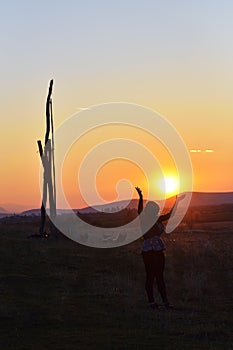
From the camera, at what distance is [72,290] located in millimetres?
17953

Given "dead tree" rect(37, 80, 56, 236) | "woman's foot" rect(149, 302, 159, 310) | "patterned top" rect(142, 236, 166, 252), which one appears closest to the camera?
"woman's foot" rect(149, 302, 159, 310)

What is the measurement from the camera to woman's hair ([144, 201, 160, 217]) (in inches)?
616

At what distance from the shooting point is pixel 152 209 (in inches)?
617

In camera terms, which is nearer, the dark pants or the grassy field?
the grassy field

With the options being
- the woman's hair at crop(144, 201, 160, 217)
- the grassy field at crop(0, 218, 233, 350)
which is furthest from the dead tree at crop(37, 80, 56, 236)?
the woman's hair at crop(144, 201, 160, 217)

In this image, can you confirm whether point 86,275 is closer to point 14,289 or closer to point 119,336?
point 14,289

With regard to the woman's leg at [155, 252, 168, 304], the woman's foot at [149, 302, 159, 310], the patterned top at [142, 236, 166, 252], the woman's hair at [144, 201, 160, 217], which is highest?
the woman's hair at [144, 201, 160, 217]

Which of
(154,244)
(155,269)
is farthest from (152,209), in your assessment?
(155,269)

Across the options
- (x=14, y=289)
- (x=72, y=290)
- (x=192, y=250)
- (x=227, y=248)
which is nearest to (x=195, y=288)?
(x=72, y=290)

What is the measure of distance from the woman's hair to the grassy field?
1954 mm

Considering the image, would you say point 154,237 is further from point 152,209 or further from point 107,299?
point 107,299

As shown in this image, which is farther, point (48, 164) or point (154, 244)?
point (48, 164)

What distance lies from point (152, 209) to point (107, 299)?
251cm

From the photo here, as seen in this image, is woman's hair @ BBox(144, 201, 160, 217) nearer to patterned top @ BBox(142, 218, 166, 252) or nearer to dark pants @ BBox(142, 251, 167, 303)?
patterned top @ BBox(142, 218, 166, 252)
